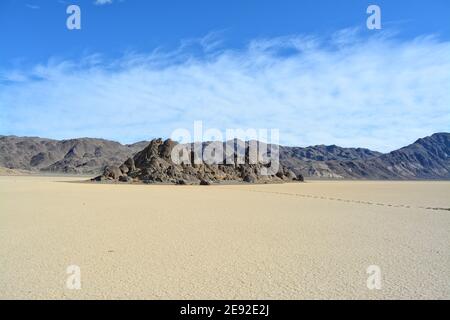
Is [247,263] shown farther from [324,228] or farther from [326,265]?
[324,228]

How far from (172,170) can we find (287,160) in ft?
333

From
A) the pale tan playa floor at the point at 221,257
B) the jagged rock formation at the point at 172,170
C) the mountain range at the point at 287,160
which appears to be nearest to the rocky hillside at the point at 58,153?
the mountain range at the point at 287,160

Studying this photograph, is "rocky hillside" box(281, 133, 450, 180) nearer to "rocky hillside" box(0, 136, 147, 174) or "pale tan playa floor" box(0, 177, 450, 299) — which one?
"rocky hillside" box(0, 136, 147, 174)

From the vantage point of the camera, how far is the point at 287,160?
156250 millimetres

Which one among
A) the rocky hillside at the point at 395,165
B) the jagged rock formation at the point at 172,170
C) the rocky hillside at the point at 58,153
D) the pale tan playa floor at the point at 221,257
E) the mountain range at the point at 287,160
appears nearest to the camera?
the pale tan playa floor at the point at 221,257

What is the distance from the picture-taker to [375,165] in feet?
510

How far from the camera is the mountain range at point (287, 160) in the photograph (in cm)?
13912

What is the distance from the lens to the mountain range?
13912 cm

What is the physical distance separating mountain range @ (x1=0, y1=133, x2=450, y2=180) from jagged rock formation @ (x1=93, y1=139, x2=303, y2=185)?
62774mm

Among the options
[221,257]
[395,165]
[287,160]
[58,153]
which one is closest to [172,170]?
[221,257]

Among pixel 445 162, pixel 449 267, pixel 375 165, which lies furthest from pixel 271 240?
pixel 445 162

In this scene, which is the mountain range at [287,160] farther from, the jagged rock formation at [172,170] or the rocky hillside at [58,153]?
the jagged rock formation at [172,170]

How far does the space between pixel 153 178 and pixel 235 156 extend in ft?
76.8

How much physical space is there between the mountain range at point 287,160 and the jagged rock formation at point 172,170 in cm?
6277
